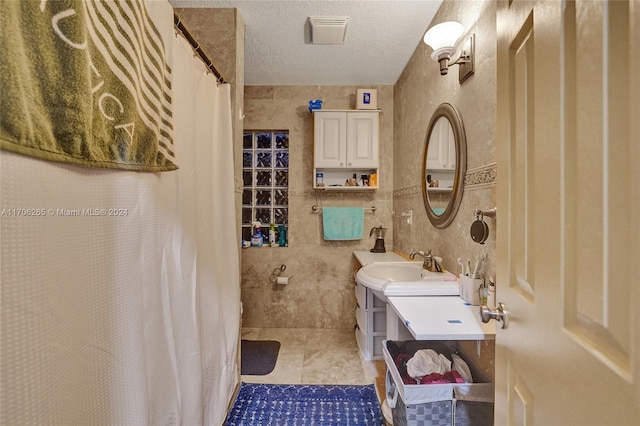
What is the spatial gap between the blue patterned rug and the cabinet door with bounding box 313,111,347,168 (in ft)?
5.92

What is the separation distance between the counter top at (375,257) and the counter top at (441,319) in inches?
35.0

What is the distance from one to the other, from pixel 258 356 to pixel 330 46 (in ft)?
8.37

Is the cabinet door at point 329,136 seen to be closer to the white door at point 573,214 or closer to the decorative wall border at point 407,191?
the decorative wall border at point 407,191

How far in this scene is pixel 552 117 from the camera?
20.7 inches

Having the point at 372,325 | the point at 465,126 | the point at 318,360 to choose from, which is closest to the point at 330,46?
the point at 465,126

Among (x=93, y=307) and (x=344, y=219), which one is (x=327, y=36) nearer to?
(x=344, y=219)

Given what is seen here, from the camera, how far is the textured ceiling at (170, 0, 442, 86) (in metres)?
1.73

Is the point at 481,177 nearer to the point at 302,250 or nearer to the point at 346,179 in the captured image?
the point at 346,179

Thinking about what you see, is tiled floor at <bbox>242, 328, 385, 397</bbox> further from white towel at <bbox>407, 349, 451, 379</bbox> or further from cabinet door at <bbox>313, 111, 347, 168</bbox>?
cabinet door at <bbox>313, 111, 347, 168</bbox>

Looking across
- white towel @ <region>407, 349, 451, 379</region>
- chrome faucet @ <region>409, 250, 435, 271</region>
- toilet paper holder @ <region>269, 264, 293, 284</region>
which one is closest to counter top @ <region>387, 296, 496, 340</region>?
white towel @ <region>407, 349, 451, 379</region>

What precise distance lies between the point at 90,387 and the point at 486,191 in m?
1.55

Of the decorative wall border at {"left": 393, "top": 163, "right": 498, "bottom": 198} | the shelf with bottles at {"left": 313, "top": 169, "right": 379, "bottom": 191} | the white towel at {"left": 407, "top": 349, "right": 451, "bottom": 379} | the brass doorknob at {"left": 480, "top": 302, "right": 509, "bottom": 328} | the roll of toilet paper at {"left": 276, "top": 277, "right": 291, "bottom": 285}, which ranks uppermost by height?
the shelf with bottles at {"left": 313, "top": 169, "right": 379, "bottom": 191}

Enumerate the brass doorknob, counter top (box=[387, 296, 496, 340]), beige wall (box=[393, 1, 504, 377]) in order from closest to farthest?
the brass doorknob < counter top (box=[387, 296, 496, 340]) < beige wall (box=[393, 1, 504, 377])

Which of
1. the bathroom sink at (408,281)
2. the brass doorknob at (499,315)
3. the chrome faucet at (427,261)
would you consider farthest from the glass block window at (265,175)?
the brass doorknob at (499,315)
